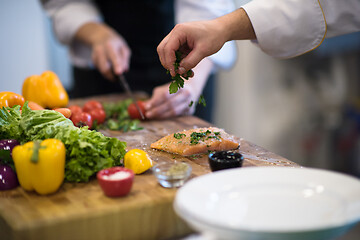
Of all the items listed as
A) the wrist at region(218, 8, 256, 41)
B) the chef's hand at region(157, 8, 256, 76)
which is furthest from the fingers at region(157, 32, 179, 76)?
the wrist at region(218, 8, 256, 41)

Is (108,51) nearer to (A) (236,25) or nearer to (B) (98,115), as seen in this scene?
(B) (98,115)

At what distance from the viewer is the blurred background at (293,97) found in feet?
12.5

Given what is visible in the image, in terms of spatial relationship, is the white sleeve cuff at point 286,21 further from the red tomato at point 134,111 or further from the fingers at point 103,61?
the fingers at point 103,61

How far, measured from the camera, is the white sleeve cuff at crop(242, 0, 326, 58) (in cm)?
186

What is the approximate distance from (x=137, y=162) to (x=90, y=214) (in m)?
0.38

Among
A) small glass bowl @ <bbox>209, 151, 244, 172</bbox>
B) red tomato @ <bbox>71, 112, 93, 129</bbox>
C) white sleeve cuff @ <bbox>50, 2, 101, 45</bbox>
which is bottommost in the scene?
small glass bowl @ <bbox>209, 151, 244, 172</bbox>

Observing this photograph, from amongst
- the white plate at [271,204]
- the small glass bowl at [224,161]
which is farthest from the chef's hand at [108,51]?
the white plate at [271,204]

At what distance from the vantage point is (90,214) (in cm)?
129

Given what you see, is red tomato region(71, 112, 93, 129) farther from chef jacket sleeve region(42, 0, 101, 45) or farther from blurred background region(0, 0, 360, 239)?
blurred background region(0, 0, 360, 239)

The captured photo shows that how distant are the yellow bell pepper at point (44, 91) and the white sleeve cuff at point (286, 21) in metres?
1.31

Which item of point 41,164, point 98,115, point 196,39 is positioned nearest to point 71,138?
point 41,164

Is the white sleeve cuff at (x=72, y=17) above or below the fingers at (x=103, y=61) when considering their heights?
above

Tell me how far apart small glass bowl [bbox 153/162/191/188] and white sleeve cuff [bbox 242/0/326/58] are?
752 millimetres

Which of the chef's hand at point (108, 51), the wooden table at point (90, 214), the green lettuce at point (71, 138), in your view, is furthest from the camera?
the chef's hand at point (108, 51)
